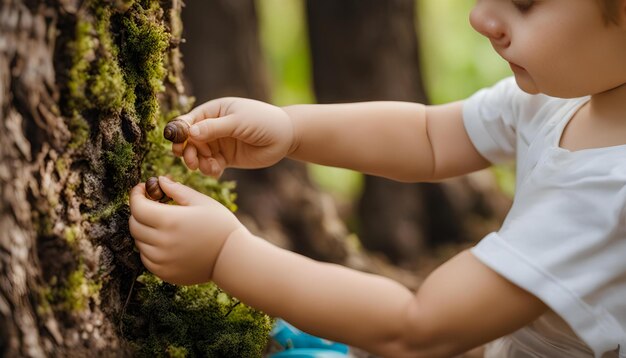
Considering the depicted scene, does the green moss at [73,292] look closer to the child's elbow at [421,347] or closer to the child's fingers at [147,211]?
the child's fingers at [147,211]

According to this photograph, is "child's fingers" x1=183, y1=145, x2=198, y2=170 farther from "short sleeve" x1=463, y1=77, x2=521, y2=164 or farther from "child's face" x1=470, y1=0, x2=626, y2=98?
"short sleeve" x1=463, y1=77, x2=521, y2=164

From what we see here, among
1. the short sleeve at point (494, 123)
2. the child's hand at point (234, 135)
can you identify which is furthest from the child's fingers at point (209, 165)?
the short sleeve at point (494, 123)

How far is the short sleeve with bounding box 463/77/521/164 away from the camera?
1888mm

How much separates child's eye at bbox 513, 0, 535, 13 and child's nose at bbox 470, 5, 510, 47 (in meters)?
0.04

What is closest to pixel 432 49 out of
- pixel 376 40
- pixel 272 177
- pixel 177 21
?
pixel 376 40

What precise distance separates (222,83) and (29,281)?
2.79m

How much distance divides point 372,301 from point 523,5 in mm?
610

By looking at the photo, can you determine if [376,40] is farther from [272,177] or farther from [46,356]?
[46,356]

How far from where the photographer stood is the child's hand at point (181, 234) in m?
1.34

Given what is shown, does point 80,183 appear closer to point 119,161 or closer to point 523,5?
point 119,161

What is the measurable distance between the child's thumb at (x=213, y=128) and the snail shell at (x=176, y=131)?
0.8 inches

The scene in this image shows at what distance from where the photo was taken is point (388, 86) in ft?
13.0

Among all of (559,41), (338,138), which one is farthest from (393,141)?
(559,41)

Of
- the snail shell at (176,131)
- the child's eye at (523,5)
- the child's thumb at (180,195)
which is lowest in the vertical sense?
the child's thumb at (180,195)
